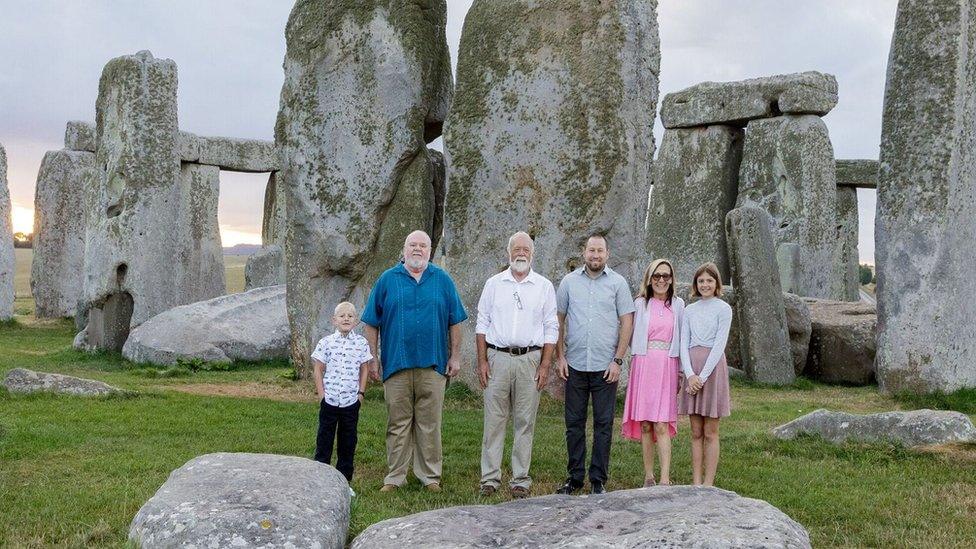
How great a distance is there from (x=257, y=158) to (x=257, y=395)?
1170 cm

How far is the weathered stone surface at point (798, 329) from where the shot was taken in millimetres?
12422

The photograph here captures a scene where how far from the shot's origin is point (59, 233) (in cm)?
2064

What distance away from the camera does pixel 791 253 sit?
53.9 ft

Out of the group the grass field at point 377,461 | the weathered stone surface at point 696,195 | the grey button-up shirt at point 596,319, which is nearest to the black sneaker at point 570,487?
the grass field at point 377,461

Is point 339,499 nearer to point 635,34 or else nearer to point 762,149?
point 635,34

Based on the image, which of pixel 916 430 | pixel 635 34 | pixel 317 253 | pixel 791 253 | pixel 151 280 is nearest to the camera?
pixel 916 430

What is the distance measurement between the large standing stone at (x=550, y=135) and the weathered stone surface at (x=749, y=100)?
740 cm

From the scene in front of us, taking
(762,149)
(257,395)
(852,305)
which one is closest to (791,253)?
(762,149)

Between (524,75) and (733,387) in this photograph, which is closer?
(524,75)

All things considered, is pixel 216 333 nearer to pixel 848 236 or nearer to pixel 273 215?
pixel 273 215

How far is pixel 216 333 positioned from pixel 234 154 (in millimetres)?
9002

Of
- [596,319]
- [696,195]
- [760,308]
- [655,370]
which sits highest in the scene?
[696,195]

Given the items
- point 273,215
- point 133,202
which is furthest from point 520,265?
point 273,215

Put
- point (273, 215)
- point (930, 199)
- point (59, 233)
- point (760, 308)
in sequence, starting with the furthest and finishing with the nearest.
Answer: point (273, 215), point (59, 233), point (760, 308), point (930, 199)
